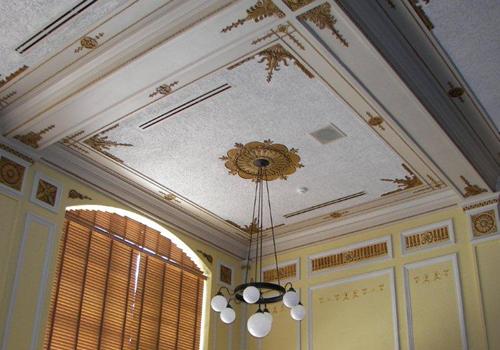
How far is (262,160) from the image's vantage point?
6.79 meters

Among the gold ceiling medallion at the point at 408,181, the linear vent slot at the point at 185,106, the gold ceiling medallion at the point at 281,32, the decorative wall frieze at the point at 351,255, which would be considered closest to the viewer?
the gold ceiling medallion at the point at 281,32

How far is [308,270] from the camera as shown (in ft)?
26.9

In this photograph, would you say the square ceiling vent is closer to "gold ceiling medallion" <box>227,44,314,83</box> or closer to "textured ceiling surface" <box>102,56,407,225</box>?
"textured ceiling surface" <box>102,56,407,225</box>

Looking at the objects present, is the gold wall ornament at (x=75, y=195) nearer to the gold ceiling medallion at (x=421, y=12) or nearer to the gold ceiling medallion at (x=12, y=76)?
the gold ceiling medallion at (x=12, y=76)

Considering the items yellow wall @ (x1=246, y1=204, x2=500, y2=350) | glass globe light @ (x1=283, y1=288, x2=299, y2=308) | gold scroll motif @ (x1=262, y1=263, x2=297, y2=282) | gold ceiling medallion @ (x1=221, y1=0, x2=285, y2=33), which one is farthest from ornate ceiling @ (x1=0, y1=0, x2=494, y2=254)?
glass globe light @ (x1=283, y1=288, x2=299, y2=308)

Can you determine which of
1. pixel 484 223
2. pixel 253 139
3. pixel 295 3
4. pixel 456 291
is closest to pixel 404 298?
pixel 456 291

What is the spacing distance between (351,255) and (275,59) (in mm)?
3439

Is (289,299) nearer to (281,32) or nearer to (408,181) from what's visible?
(281,32)

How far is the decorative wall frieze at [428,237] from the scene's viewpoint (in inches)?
283

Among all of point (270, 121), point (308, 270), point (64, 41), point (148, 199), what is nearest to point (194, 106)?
point (270, 121)

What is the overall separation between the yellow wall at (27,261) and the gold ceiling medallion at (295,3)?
3.32 m

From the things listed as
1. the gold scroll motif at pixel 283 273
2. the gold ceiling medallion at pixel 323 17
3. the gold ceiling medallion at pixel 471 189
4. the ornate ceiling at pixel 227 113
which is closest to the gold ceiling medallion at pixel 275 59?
the ornate ceiling at pixel 227 113

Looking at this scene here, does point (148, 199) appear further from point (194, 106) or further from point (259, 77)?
point (259, 77)

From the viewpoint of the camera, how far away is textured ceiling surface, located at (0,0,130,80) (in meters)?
4.71
